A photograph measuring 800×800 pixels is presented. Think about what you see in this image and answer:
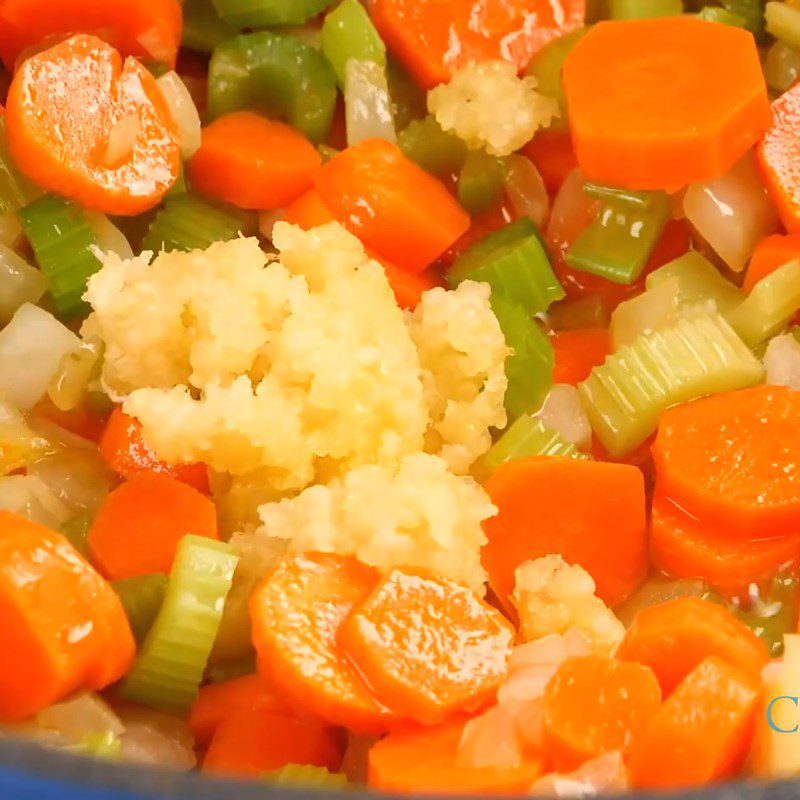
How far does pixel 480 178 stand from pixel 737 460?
66 centimetres

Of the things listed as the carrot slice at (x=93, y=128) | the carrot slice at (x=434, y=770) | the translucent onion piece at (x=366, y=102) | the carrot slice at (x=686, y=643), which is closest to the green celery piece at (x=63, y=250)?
the carrot slice at (x=93, y=128)

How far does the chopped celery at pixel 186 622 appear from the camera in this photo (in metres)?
1.43

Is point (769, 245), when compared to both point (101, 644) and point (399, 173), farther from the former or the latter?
point (101, 644)

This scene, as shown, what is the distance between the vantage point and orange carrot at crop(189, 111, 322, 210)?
6.60 feet

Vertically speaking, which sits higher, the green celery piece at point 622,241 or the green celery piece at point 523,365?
the green celery piece at point 622,241

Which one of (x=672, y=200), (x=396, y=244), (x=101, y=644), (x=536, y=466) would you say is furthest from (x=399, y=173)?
(x=101, y=644)

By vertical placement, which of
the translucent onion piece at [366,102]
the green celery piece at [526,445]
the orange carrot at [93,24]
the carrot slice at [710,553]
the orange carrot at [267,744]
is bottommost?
the carrot slice at [710,553]

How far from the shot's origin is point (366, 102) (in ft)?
6.86

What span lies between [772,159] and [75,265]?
3.58 ft

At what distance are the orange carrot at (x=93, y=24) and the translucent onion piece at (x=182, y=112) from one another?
7 cm

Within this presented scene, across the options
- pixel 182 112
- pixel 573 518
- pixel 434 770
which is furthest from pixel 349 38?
pixel 434 770

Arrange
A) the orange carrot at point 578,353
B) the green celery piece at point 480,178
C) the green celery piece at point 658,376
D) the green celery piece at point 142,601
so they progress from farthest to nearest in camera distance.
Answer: the green celery piece at point 480,178
the orange carrot at point 578,353
the green celery piece at point 658,376
the green celery piece at point 142,601

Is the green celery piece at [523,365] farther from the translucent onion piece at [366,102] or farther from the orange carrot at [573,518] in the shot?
the translucent onion piece at [366,102]

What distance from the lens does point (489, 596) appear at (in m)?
1.71
